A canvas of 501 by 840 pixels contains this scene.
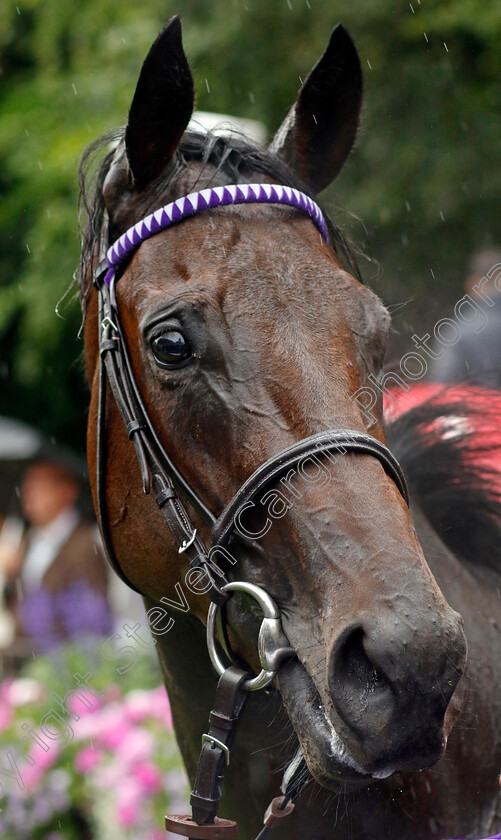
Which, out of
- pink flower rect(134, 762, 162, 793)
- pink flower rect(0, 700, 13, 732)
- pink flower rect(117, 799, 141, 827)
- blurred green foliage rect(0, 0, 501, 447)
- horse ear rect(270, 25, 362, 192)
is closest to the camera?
horse ear rect(270, 25, 362, 192)

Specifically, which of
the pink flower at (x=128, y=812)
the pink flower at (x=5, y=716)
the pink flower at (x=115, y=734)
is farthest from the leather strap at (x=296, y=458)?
the pink flower at (x=5, y=716)

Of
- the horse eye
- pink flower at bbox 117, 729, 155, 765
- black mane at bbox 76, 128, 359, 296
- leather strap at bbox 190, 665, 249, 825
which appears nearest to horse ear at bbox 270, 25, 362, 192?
black mane at bbox 76, 128, 359, 296

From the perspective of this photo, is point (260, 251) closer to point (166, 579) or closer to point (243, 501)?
point (243, 501)

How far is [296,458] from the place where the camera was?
1612mm

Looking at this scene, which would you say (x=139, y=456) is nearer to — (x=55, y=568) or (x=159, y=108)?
(x=159, y=108)

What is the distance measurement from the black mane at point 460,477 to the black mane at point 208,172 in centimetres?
57

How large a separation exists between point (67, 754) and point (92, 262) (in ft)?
10.2

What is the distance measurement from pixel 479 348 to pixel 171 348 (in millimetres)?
1548

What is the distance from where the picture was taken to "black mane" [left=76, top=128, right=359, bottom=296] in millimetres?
2047

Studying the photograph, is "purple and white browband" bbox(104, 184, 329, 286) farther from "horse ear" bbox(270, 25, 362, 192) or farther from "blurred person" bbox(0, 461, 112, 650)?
"blurred person" bbox(0, 461, 112, 650)

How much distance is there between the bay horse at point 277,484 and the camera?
1.48 meters

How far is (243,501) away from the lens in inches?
65.8

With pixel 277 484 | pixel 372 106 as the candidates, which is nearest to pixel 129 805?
pixel 277 484

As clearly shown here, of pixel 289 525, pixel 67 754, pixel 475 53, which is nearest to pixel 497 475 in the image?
pixel 289 525
